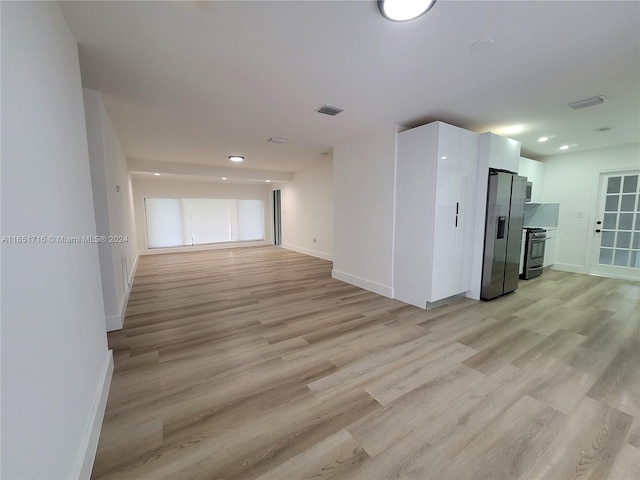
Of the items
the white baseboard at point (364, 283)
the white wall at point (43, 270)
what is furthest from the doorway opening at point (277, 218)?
the white wall at point (43, 270)

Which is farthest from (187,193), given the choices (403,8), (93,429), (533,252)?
(533,252)

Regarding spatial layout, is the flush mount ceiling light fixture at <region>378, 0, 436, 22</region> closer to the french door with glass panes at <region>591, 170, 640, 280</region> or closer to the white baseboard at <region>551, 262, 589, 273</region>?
the french door with glass panes at <region>591, 170, 640, 280</region>

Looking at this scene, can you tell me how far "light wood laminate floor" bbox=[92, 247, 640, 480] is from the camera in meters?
1.37

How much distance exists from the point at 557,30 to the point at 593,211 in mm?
5298

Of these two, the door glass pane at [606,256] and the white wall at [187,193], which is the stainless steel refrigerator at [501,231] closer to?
the door glass pane at [606,256]

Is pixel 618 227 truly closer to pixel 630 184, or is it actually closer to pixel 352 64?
pixel 630 184

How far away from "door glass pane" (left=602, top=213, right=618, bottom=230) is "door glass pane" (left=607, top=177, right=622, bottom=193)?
0.47 meters

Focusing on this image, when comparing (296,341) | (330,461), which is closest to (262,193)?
(296,341)

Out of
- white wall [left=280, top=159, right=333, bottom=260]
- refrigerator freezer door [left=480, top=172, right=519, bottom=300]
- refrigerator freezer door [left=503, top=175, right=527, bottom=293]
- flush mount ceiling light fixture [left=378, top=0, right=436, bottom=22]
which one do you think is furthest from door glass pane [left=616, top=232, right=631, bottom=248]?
flush mount ceiling light fixture [left=378, top=0, right=436, bottom=22]

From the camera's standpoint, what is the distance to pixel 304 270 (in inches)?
225

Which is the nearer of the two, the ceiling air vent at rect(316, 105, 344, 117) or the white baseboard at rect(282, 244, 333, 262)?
the ceiling air vent at rect(316, 105, 344, 117)

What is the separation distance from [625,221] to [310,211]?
6654 millimetres

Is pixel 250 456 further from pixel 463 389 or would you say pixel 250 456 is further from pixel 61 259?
pixel 463 389

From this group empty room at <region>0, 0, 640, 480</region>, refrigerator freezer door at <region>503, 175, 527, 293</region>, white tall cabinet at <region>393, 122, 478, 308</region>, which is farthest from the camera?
refrigerator freezer door at <region>503, 175, 527, 293</region>
